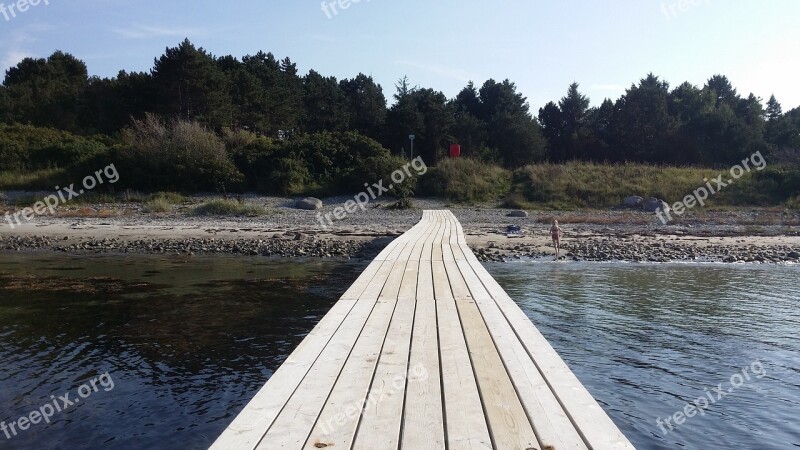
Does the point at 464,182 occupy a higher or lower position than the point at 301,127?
lower

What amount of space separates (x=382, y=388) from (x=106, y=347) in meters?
5.62

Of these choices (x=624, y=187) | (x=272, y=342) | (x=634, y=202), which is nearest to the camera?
(x=272, y=342)

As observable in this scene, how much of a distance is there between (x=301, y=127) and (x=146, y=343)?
42550 millimetres

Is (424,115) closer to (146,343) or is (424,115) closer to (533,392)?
(146,343)

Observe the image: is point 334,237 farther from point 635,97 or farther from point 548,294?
point 635,97

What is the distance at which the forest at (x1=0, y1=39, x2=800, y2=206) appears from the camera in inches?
1220

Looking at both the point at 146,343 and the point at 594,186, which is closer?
the point at 146,343

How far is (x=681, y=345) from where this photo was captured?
8.08m

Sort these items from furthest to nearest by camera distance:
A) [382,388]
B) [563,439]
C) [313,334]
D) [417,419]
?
[313,334] < [382,388] < [417,419] < [563,439]

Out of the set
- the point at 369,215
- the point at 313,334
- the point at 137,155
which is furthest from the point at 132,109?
the point at 313,334

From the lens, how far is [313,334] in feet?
16.5

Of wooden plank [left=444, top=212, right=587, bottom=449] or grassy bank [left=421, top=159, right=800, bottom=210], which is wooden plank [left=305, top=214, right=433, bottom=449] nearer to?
wooden plank [left=444, top=212, right=587, bottom=449]

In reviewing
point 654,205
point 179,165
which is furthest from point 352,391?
point 179,165

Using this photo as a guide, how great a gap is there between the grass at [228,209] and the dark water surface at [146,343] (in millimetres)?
10238
